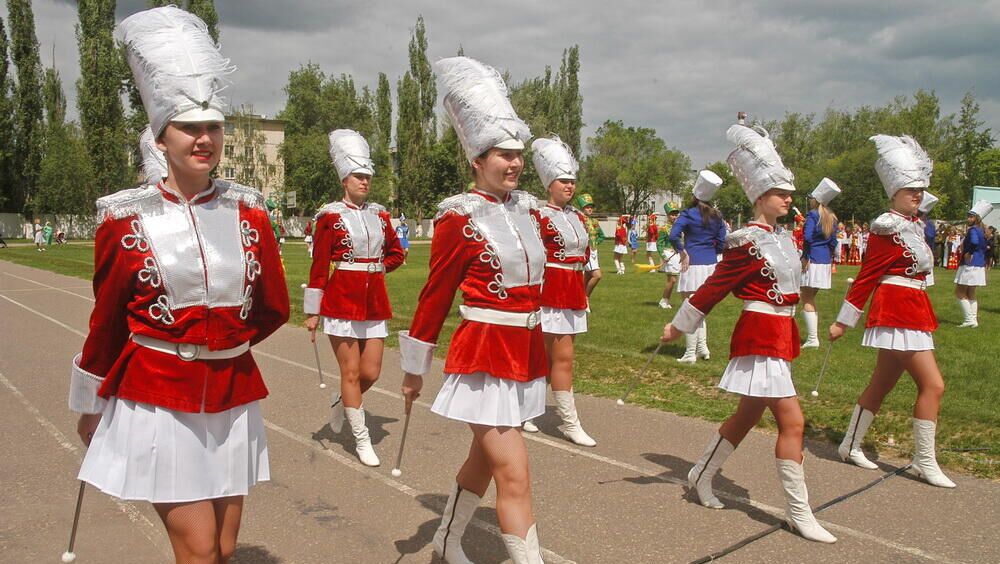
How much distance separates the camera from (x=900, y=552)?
4.49 m

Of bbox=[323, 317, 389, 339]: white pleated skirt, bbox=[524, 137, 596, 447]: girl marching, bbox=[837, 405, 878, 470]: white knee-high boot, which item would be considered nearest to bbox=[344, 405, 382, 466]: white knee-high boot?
bbox=[323, 317, 389, 339]: white pleated skirt

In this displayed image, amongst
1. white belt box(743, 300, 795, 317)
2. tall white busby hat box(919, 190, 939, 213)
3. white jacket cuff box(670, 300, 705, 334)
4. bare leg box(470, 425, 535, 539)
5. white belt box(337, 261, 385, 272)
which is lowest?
bare leg box(470, 425, 535, 539)

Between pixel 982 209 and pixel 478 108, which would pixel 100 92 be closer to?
pixel 982 209

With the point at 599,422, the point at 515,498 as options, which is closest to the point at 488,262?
the point at 515,498

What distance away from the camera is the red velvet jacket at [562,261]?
7.11 meters

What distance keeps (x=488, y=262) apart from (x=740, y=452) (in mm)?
3675

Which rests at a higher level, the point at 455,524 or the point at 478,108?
the point at 478,108

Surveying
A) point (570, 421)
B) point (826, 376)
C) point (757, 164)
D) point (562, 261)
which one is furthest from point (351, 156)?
point (826, 376)

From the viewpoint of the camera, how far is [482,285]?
3.83 metres

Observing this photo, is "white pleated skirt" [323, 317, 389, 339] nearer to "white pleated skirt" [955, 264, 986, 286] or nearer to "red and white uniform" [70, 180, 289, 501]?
"red and white uniform" [70, 180, 289, 501]

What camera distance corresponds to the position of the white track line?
4727mm

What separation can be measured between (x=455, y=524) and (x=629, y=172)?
3075 inches

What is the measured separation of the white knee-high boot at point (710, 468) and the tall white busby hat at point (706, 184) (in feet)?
15.0

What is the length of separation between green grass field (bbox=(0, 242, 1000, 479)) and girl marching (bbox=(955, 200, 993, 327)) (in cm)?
39
